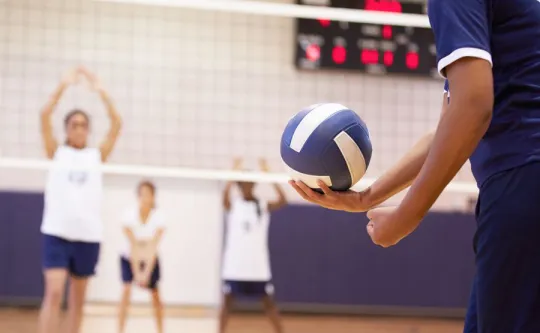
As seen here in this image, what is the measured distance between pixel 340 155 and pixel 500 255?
1.81 feet

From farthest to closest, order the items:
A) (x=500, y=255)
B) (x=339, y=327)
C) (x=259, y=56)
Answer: (x=259, y=56), (x=339, y=327), (x=500, y=255)

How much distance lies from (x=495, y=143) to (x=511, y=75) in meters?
0.13

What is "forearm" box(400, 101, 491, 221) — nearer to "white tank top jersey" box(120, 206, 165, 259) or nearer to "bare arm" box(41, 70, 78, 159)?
"bare arm" box(41, 70, 78, 159)

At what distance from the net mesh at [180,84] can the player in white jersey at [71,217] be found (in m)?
2.69

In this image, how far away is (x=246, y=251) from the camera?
19.6 feet

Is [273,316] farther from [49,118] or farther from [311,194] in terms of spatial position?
[311,194]

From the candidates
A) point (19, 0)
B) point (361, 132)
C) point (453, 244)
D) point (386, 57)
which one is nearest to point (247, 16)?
point (386, 57)

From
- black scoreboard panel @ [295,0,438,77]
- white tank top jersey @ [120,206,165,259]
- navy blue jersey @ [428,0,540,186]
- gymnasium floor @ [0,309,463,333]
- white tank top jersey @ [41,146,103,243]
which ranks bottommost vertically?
gymnasium floor @ [0,309,463,333]

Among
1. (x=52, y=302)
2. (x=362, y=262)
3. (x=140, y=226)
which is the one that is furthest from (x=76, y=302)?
(x=362, y=262)

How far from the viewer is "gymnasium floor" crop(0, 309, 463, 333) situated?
6.27 metres

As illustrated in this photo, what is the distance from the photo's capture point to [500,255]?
1.33 metres

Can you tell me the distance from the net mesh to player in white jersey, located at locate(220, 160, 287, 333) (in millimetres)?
1612

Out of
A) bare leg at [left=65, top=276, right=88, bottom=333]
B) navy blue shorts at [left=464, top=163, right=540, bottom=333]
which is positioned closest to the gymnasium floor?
bare leg at [left=65, top=276, right=88, bottom=333]

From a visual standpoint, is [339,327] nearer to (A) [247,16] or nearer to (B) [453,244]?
(B) [453,244]
